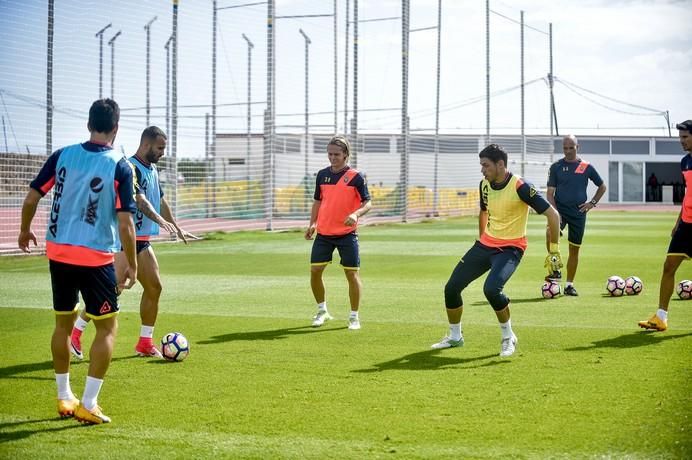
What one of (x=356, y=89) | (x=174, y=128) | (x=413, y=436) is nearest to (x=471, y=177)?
(x=356, y=89)

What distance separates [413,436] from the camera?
5391 mm

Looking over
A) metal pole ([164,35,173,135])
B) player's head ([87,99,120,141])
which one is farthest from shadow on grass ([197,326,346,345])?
metal pole ([164,35,173,135])

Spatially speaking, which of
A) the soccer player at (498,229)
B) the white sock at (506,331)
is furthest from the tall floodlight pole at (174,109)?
the white sock at (506,331)

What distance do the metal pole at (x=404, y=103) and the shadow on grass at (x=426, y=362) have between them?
27757 millimetres

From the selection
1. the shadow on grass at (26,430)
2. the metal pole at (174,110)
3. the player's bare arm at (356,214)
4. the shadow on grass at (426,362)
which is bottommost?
the shadow on grass at (26,430)

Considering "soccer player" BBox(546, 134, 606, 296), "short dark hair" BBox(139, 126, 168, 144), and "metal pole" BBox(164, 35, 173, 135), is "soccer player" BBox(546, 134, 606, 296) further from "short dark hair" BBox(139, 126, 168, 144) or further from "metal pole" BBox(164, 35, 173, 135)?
"metal pole" BBox(164, 35, 173, 135)

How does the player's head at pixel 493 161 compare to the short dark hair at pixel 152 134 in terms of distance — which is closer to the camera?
the short dark hair at pixel 152 134

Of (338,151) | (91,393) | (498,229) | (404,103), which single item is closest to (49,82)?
(338,151)

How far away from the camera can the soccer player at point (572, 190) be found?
13086mm

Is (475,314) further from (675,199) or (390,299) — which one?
(675,199)

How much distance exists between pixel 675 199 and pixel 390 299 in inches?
2119

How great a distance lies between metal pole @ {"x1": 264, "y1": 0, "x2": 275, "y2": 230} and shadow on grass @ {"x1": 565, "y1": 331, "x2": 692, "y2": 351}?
19.5 meters

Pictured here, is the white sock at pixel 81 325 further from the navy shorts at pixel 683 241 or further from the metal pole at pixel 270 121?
the metal pole at pixel 270 121

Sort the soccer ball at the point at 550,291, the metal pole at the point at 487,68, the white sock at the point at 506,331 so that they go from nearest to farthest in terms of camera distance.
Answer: the white sock at the point at 506,331 < the soccer ball at the point at 550,291 < the metal pole at the point at 487,68
